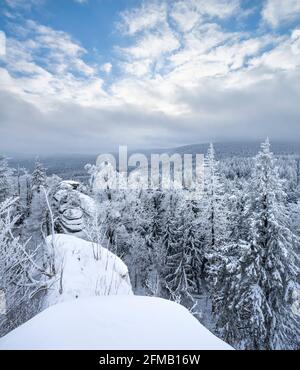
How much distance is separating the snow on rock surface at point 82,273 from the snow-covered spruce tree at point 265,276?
9622 millimetres

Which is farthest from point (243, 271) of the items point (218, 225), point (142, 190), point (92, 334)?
point (142, 190)

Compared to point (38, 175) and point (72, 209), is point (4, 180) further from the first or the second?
point (72, 209)

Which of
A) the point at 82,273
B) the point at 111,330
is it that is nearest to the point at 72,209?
the point at 82,273

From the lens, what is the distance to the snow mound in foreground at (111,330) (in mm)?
2918

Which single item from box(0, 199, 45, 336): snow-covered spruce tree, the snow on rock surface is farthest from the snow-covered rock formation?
box(0, 199, 45, 336): snow-covered spruce tree

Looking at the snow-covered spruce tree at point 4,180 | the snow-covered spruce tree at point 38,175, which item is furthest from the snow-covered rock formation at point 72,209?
the snow-covered spruce tree at point 38,175

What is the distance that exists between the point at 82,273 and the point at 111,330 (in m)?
3.51

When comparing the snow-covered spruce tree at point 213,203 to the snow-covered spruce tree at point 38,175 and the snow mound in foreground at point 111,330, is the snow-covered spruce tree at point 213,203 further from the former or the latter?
the snow-covered spruce tree at point 38,175

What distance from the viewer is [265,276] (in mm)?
13859

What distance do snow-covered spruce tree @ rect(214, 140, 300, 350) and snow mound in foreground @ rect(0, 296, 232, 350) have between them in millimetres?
11629

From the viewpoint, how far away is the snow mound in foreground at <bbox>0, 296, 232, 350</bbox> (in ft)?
9.57

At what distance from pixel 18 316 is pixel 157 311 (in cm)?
317

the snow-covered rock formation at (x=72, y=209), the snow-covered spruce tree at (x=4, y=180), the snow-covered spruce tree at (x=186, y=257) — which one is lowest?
the snow-covered spruce tree at (x=186, y=257)
